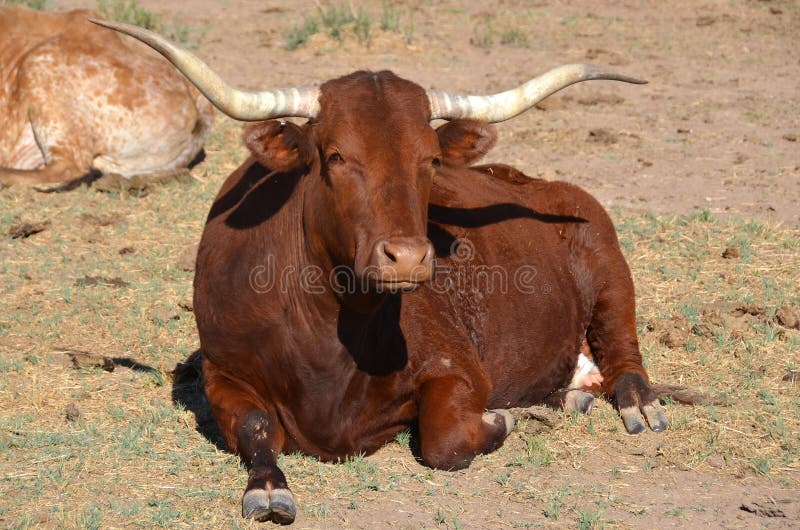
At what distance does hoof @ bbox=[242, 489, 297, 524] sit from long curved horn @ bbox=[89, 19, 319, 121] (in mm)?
1567

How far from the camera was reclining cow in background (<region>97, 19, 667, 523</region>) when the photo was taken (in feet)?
15.3

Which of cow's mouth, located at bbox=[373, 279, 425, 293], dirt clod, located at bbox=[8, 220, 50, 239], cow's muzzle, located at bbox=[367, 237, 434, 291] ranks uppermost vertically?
cow's muzzle, located at bbox=[367, 237, 434, 291]

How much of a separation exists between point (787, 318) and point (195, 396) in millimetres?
3595

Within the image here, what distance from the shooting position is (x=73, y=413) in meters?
5.59

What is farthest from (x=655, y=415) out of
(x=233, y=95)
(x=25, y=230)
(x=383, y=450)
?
(x=25, y=230)

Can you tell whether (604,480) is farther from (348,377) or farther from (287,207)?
(287,207)

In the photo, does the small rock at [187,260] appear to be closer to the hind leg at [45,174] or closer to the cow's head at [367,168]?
the hind leg at [45,174]

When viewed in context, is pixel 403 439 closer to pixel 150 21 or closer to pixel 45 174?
pixel 45 174

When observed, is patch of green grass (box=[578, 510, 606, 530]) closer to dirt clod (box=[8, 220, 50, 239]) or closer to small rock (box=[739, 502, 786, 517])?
small rock (box=[739, 502, 786, 517])

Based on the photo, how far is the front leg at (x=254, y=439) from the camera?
4.49 m

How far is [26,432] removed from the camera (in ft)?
17.8

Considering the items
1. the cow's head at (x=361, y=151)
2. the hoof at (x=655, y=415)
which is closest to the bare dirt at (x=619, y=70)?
the hoof at (x=655, y=415)

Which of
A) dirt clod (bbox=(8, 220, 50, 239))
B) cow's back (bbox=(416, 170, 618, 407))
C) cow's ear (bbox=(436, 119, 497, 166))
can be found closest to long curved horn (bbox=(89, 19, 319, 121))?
cow's ear (bbox=(436, 119, 497, 166))

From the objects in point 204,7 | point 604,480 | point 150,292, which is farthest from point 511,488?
point 204,7
